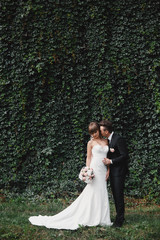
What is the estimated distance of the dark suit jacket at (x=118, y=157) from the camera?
4.85 m

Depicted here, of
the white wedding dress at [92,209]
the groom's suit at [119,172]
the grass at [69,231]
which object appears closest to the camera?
the grass at [69,231]

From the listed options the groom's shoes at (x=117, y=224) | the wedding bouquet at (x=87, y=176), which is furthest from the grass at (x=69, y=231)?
the wedding bouquet at (x=87, y=176)

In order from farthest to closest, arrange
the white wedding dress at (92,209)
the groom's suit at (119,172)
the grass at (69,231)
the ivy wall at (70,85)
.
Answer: the ivy wall at (70,85) < the groom's suit at (119,172) < the white wedding dress at (92,209) < the grass at (69,231)

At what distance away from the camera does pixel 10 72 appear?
315 inches

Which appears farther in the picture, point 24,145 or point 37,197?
point 24,145

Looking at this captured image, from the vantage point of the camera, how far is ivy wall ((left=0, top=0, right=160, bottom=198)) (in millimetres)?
7461

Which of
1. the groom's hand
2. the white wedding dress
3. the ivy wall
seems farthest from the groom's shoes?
the ivy wall

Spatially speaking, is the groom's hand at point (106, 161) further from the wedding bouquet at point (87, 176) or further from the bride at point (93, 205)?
the wedding bouquet at point (87, 176)

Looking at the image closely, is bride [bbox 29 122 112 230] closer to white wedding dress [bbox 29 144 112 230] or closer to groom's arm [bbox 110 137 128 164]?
white wedding dress [bbox 29 144 112 230]

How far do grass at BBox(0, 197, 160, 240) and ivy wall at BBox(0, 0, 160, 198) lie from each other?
1.28m

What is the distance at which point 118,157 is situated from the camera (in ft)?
15.9

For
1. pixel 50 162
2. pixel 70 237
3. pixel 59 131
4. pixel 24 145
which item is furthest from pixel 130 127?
pixel 70 237

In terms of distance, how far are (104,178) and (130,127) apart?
296cm

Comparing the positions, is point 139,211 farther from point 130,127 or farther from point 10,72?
point 10,72
